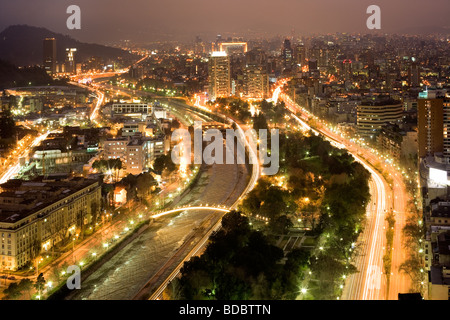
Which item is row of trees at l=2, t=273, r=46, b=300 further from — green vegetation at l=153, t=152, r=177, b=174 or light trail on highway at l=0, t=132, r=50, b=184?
green vegetation at l=153, t=152, r=177, b=174

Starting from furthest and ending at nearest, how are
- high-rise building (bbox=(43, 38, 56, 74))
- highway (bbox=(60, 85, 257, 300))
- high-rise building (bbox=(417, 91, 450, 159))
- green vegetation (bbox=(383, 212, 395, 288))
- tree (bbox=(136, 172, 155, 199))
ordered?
high-rise building (bbox=(43, 38, 56, 74)), high-rise building (bbox=(417, 91, 450, 159)), tree (bbox=(136, 172, 155, 199)), highway (bbox=(60, 85, 257, 300)), green vegetation (bbox=(383, 212, 395, 288))

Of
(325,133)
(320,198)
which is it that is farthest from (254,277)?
(325,133)

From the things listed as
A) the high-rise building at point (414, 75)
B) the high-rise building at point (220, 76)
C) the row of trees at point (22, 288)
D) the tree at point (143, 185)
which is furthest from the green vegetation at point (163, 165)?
the high-rise building at point (414, 75)

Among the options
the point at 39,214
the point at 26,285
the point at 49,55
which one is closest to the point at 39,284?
the point at 26,285

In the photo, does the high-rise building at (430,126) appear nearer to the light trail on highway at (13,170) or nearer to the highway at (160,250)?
the highway at (160,250)

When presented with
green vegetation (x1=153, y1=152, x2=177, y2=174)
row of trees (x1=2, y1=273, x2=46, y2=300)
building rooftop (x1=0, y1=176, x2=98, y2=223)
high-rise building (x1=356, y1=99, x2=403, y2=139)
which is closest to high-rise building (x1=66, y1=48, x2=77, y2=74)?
high-rise building (x1=356, y1=99, x2=403, y2=139)
